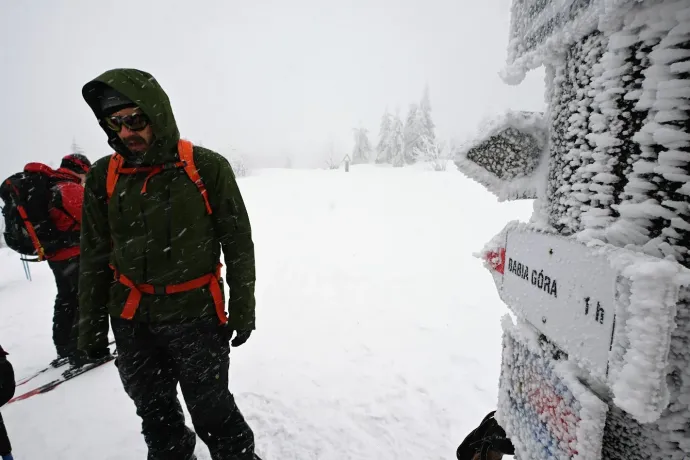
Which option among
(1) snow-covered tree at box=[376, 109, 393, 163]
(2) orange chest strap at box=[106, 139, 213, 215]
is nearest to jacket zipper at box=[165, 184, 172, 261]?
(2) orange chest strap at box=[106, 139, 213, 215]

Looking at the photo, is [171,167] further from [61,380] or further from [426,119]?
[426,119]

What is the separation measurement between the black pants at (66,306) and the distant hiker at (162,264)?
2.33 m

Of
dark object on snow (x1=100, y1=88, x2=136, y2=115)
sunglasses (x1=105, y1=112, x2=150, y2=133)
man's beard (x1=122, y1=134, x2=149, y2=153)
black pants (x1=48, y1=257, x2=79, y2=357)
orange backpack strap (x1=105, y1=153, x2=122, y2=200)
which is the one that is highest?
dark object on snow (x1=100, y1=88, x2=136, y2=115)

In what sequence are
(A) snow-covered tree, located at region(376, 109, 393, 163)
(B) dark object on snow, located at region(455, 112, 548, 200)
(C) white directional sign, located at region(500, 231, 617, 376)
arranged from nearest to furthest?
(C) white directional sign, located at region(500, 231, 617, 376) < (B) dark object on snow, located at region(455, 112, 548, 200) < (A) snow-covered tree, located at region(376, 109, 393, 163)

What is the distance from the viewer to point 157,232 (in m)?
2.02

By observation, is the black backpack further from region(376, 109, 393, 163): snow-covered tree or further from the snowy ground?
region(376, 109, 393, 163): snow-covered tree

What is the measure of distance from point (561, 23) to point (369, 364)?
4.00 m

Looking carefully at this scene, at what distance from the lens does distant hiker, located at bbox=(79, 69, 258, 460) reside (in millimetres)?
2018

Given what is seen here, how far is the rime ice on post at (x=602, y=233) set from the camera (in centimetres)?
73

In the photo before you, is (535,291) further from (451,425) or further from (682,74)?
(451,425)

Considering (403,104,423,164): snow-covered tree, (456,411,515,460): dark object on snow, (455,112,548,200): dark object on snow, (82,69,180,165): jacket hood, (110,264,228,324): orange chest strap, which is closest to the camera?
(455,112,548,200): dark object on snow

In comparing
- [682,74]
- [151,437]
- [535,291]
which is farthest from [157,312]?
[682,74]

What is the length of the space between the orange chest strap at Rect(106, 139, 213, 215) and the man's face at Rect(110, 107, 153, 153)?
0.13 metres

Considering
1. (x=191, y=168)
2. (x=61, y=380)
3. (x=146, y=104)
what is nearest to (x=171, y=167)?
(x=191, y=168)
